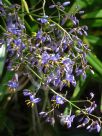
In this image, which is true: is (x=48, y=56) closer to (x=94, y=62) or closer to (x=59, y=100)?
(x=59, y=100)

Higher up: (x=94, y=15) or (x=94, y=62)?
(x=94, y=15)

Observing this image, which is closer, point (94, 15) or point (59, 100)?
point (59, 100)

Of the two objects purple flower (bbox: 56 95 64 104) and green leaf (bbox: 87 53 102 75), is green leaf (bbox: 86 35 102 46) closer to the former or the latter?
green leaf (bbox: 87 53 102 75)

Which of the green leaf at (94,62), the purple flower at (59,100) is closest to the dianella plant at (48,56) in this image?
the purple flower at (59,100)

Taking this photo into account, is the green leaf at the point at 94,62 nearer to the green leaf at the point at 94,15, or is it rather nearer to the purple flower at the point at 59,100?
the green leaf at the point at 94,15

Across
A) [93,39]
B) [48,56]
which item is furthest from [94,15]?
[48,56]

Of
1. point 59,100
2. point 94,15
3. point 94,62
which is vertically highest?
point 94,15

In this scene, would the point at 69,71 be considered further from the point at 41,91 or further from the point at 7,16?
the point at 41,91

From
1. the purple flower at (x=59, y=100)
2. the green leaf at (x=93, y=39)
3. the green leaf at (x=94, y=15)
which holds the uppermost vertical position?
the green leaf at (x=94, y=15)

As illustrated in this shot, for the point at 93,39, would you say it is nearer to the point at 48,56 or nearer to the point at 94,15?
the point at 94,15

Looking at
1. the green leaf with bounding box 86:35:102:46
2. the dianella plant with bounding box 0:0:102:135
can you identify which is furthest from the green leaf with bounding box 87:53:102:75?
the dianella plant with bounding box 0:0:102:135

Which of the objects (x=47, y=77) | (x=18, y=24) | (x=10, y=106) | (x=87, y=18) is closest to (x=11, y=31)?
(x=18, y=24)
